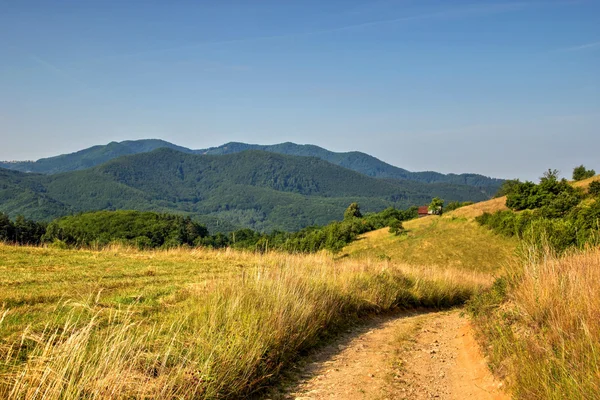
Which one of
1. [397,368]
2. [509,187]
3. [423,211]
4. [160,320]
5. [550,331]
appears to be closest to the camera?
[550,331]

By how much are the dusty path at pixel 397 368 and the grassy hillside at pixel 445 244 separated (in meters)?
36.0

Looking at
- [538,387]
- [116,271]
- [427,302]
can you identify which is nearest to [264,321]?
[538,387]

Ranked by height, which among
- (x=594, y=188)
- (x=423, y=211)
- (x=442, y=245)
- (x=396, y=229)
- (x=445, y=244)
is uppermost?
(x=594, y=188)

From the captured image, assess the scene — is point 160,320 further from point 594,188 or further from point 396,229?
point 396,229

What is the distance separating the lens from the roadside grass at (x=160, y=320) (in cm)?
376

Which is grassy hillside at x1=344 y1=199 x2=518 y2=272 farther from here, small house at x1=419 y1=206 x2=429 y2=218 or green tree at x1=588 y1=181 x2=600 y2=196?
small house at x1=419 y1=206 x2=429 y2=218

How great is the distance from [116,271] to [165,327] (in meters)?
6.58

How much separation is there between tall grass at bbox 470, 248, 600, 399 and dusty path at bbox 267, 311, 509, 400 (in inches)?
18.1

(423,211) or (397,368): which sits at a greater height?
(423,211)

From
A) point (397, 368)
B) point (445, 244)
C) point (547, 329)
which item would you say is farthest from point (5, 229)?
point (445, 244)

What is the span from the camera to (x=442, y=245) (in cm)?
5688

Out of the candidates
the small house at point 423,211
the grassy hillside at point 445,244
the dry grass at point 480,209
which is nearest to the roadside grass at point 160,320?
the grassy hillside at point 445,244

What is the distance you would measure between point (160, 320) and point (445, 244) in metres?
54.7

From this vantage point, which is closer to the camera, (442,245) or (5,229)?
(5,229)
